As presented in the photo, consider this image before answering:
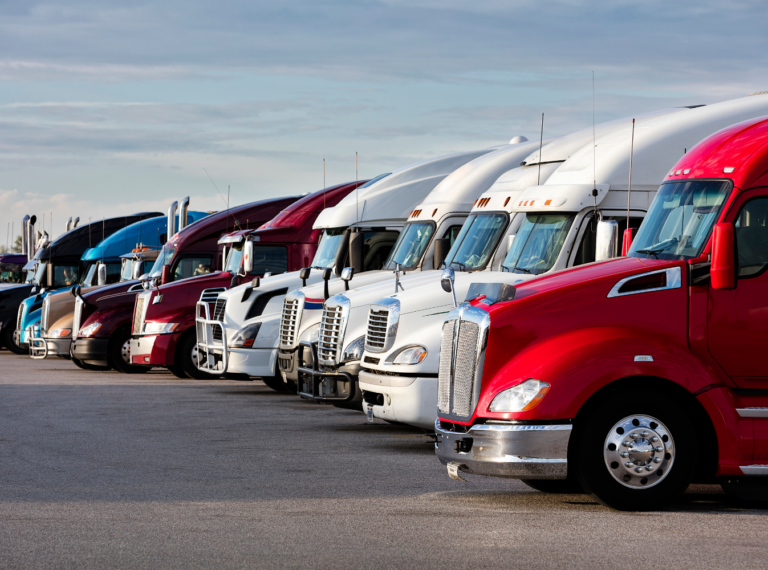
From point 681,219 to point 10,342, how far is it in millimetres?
25333

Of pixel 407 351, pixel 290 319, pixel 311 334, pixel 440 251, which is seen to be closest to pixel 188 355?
pixel 290 319

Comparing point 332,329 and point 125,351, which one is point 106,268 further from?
point 332,329

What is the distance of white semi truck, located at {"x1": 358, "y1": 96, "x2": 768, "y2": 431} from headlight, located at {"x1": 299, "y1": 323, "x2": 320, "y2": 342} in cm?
74

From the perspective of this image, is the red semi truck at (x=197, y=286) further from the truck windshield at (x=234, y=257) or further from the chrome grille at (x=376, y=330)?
the chrome grille at (x=376, y=330)

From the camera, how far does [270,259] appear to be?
1977cm

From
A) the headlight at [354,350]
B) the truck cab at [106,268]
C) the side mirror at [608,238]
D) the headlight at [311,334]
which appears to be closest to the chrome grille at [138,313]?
the truck cab at [106,268]

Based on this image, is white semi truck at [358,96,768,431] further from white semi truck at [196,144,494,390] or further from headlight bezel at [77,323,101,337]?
headlight bezel at [77,323,101,337]

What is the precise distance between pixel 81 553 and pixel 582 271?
3.91m

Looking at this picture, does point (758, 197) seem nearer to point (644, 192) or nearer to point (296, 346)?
point (644, 192)

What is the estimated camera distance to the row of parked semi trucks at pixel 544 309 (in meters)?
7.72

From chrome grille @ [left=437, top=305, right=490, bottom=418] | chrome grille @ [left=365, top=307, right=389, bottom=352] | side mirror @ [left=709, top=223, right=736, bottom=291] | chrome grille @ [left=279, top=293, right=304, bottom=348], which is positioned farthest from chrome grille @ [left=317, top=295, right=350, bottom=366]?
side mirror @ [left=709, top=223, right=736, bottom=291]

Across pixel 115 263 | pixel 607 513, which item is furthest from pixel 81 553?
pixel 115 263

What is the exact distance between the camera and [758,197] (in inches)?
316

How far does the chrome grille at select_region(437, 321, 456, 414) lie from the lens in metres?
8.47
